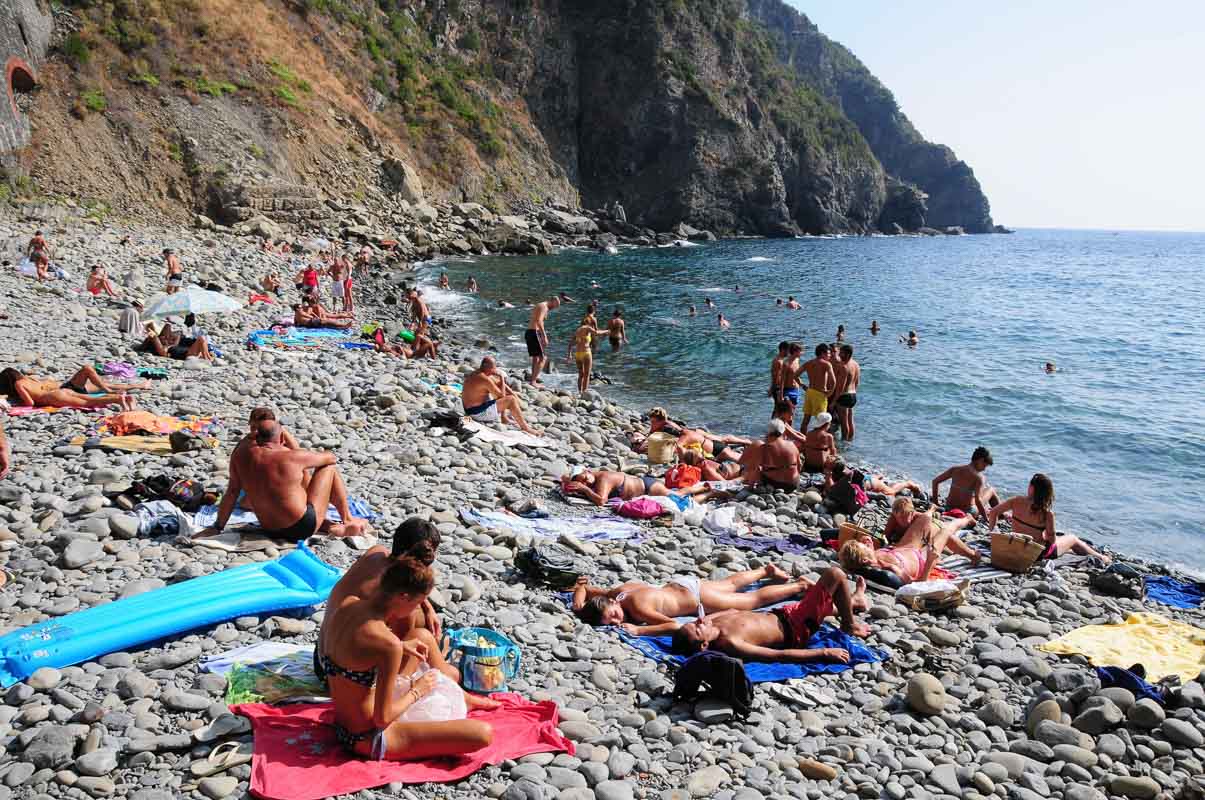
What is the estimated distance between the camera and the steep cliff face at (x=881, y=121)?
13988cm

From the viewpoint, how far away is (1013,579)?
9.06 meters

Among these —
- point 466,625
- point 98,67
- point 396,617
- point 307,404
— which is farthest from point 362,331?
point 98,67

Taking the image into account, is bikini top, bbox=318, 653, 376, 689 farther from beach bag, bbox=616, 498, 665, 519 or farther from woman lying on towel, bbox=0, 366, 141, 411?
woman lying on towel, bbox=0, 366, 141, 411

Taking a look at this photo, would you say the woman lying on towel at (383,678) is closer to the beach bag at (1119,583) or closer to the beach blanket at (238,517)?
the beach blanket at (238,517)

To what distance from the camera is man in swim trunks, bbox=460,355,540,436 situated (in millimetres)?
12742

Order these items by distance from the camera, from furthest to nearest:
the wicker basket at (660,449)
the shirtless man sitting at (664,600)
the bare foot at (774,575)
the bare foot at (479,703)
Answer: the wicker basket at (660,449) < the bare foot at (774,575) < the shirtless man sitting at (664,600) < the bare foot at (479,703)

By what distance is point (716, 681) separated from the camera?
556 centimetres

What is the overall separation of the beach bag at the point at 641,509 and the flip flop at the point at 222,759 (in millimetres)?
5726

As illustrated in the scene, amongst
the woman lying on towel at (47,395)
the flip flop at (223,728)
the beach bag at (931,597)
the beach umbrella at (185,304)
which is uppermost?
the beach umbrella at (185,304)

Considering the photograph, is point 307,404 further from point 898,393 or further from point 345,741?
point 898,393

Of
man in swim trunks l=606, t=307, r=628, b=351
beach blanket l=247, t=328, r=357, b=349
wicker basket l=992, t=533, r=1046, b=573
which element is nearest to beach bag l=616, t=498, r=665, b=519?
wicker basket l=992, t=533, r=1046, b=573

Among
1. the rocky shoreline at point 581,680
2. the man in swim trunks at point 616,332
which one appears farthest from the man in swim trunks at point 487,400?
the man in swim trunks at point 616,332

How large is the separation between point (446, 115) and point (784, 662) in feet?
204

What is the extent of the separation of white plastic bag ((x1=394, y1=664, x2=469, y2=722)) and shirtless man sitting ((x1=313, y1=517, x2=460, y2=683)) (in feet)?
0.75
